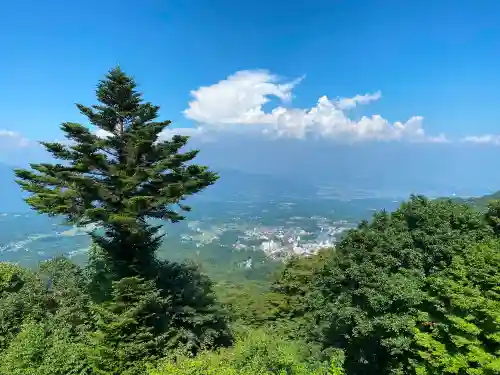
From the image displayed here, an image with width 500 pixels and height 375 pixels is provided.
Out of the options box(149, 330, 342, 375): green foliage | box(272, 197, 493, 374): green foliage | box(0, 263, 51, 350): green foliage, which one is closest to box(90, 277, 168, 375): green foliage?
box(149, 330, 342, 375): green foliage

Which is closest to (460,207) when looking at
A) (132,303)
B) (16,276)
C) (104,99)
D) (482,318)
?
(482,318)

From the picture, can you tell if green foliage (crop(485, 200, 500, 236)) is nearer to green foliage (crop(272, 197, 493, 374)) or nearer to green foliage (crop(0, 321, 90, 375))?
green foliage (crop(272, 197, 493, 374))

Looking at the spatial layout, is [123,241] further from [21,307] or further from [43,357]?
[21,307]

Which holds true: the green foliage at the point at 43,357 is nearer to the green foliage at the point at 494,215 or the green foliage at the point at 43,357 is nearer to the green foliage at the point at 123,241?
the green foliage at the point at 123,241

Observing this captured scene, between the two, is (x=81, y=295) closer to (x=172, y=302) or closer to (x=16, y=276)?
(x=172, y=302)

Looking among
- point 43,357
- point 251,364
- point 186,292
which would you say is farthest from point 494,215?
point 43,357

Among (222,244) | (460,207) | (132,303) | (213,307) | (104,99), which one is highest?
(104,99)
